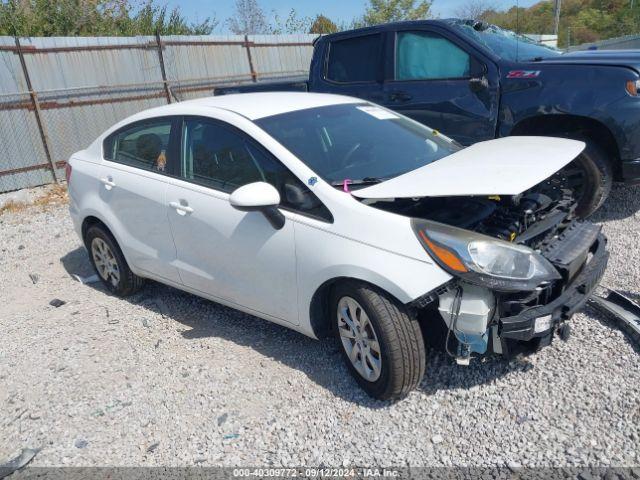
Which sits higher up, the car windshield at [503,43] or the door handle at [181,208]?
the car windshield at [503,43]

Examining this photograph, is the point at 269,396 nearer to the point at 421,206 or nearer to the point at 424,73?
the point at 421,206

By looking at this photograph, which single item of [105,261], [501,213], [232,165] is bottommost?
[105,261]

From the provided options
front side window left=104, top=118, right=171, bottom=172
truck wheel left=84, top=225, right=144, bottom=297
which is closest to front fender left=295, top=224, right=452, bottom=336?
front side window left=104, top=118, right=171, bottom=172

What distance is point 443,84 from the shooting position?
553 cm

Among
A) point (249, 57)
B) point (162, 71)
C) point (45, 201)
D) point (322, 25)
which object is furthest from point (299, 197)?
point (322, 25)

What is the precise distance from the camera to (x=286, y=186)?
3170 mm

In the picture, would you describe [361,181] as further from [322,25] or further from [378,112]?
[322,25]

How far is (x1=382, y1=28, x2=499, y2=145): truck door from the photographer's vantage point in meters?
5.26

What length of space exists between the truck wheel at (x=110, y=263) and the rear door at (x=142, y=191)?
7.6 inches

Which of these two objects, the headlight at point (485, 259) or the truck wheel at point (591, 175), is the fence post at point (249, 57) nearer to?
the truck wheel at point (591, 175)

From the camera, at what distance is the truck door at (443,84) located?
5.26 meters

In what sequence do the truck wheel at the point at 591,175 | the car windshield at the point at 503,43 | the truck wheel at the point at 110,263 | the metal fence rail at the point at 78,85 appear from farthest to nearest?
the metal fence rail at the point at 78,85 → the car windshield at the point at 503,43 → the truck wheel at the point at 591,175 → the truck wheel at the point at 110,263

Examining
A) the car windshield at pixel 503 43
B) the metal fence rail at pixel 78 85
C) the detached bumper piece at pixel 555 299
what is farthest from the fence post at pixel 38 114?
the detached bumper piece at pixel 555 299

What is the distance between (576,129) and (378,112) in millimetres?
2080
